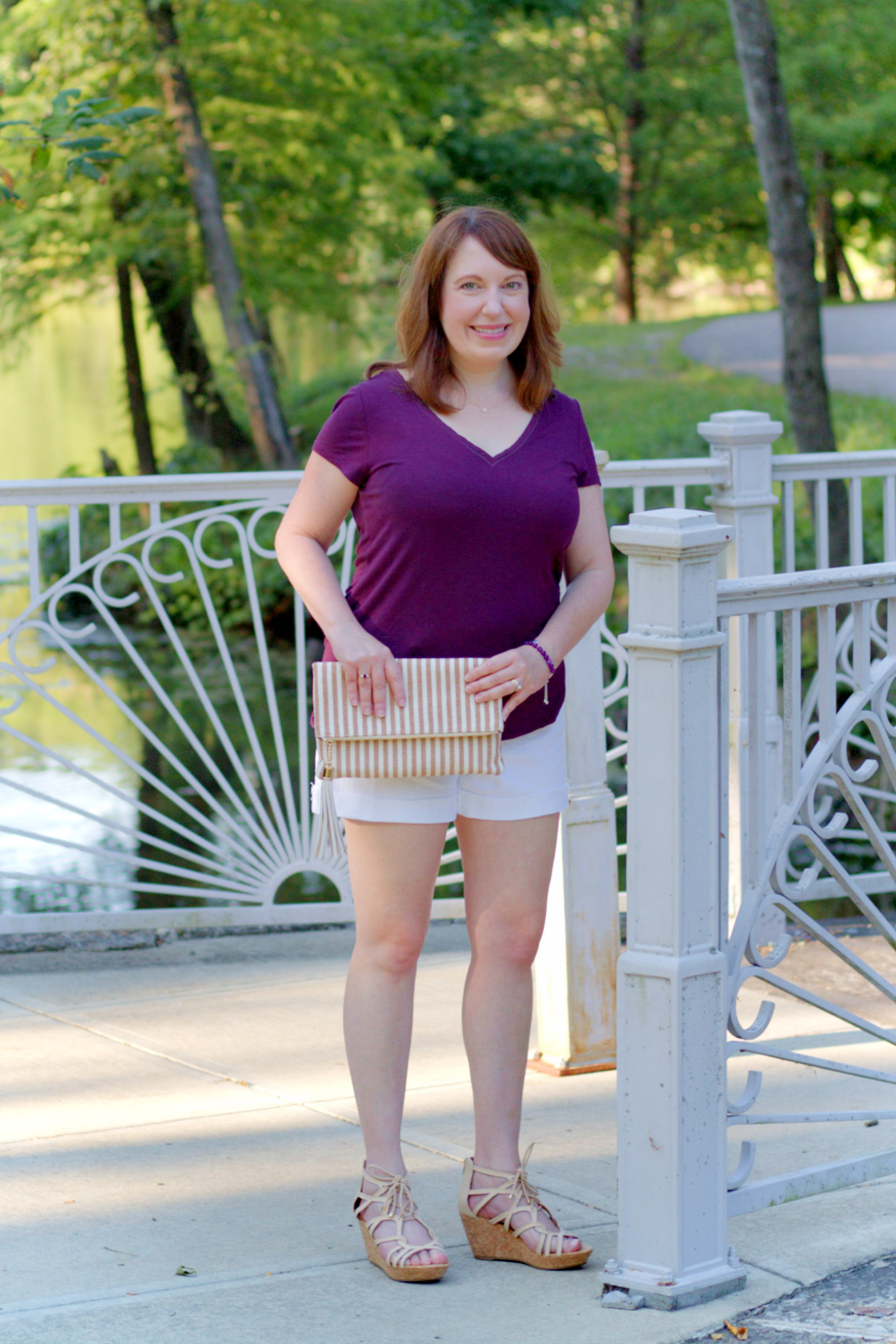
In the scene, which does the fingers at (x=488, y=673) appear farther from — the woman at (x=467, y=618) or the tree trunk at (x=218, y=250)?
the tree trunk at (x=218, y=250)

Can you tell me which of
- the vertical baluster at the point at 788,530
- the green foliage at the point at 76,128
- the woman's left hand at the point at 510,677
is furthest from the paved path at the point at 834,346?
the woman's left hand at the point at 510,677

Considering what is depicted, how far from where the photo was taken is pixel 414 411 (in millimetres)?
2547

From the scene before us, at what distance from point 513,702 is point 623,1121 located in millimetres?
704

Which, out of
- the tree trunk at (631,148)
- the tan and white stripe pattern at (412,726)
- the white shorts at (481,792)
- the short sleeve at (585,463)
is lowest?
the white shorts at (481,792)

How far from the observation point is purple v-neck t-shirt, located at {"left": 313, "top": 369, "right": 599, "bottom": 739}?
2482 millimetres

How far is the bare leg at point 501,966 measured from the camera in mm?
2656

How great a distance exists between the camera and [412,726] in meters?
2.47

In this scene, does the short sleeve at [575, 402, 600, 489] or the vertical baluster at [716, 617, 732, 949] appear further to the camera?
the short sleeve at [575, 402, 600, 489]

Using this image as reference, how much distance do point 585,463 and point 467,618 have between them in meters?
0.37

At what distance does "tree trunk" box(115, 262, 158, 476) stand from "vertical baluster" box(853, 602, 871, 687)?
48.1 ft

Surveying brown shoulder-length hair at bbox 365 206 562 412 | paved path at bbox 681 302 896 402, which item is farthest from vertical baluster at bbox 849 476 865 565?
paved path at bbox 681 302 896 402

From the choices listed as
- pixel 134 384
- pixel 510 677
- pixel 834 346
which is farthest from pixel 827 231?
pixel 510 677

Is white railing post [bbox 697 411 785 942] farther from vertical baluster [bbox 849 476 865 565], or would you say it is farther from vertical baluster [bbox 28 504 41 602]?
vertical baluster [bbox 28 504 41 602]

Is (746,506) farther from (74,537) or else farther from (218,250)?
(218,250)
